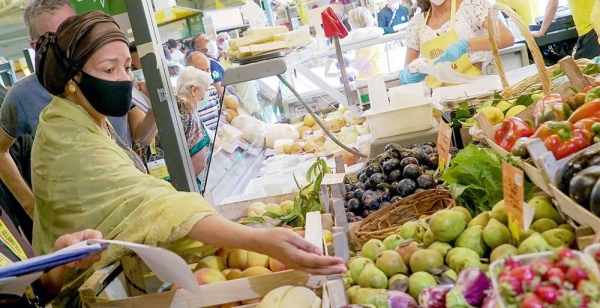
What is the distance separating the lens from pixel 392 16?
10.6m

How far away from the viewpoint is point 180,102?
3383mm

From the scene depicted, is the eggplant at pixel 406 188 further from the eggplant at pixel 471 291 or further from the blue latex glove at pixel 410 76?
the blue latex glove at pixel 410 76

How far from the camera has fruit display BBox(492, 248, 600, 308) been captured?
0.94 m

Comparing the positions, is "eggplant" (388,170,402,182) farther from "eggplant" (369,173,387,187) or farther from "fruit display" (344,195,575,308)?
"fruit display" (344,195,575,308)

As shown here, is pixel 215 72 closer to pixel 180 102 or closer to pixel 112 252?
pixel 180 102

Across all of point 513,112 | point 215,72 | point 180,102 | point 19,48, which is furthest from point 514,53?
point 19,48

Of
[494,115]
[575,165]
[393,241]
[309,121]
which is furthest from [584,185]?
[309,121]

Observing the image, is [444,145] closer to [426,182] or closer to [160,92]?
[426,182]

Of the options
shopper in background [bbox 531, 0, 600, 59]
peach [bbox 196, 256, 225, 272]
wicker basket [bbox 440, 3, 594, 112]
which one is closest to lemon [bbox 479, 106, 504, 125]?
wicker basket [bbox 440, 3, 594, 112]

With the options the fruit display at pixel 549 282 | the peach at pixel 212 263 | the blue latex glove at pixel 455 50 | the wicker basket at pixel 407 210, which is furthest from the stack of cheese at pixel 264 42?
the fruit display at pixel 549 282

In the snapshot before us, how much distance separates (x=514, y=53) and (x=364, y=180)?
3.49m

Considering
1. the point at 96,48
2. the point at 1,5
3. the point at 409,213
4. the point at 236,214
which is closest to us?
the point at 96,48

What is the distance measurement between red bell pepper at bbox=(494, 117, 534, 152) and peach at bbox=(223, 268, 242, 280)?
106 centimetres

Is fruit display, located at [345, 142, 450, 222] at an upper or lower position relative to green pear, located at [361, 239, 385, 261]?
lower
